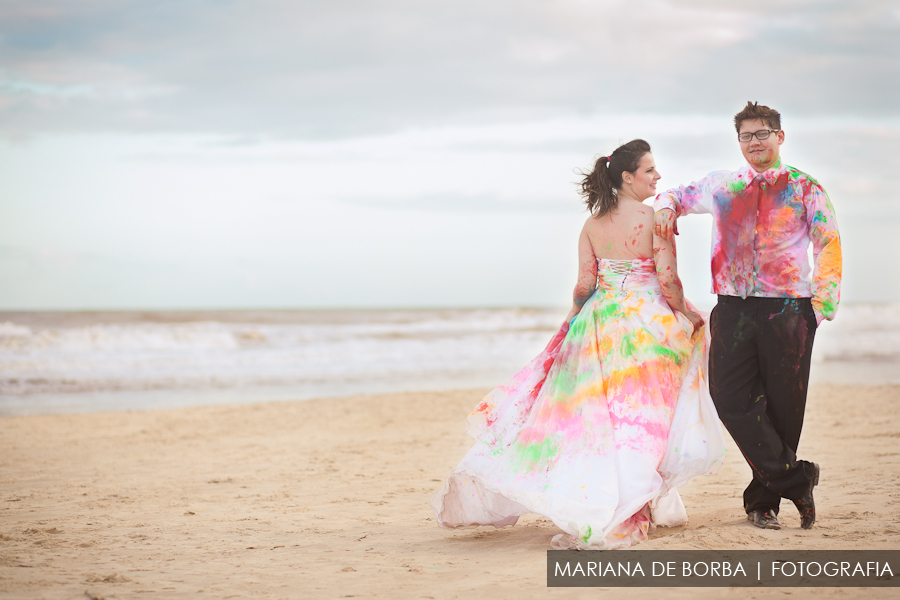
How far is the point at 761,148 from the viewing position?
12.0 feet

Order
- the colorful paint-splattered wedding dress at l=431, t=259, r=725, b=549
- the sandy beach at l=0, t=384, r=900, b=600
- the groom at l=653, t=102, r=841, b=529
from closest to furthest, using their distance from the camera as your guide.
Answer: the sandy beach at l=0, t=384, r=900, b=600 → the colorful paint-splattered wedding dress at l=431, t=259, r=725, b=549 → the groom at l=653, t=102, r=841, b=529

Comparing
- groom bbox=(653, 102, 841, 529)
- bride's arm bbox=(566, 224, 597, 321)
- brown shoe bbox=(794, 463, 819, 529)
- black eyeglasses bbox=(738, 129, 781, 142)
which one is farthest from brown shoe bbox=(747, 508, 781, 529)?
black eyeglasses bbox=(738, 129, 781, 142)

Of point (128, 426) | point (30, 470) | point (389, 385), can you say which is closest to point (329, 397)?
point (389, 385)

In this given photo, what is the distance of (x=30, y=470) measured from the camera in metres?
6.37

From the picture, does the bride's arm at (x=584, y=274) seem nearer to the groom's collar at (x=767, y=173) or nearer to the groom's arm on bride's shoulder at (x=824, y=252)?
the groom's collar at (x=767, y=173)

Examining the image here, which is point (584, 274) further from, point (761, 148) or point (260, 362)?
point (260, 362)

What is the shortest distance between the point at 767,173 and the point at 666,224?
0.57 m

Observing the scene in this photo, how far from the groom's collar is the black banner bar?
5.91 feet

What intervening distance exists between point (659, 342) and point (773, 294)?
1.96ft

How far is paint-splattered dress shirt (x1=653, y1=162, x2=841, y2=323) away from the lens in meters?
3.48

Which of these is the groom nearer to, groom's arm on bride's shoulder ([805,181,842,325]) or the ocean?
groom's arm on bride's shoulder ([805,181,842,325])

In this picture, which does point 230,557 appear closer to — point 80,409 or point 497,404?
point 497,404

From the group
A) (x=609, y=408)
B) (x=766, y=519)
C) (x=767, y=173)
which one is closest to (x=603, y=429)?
(x=609, y=408)

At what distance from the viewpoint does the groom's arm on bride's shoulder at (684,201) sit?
3.68 metres
